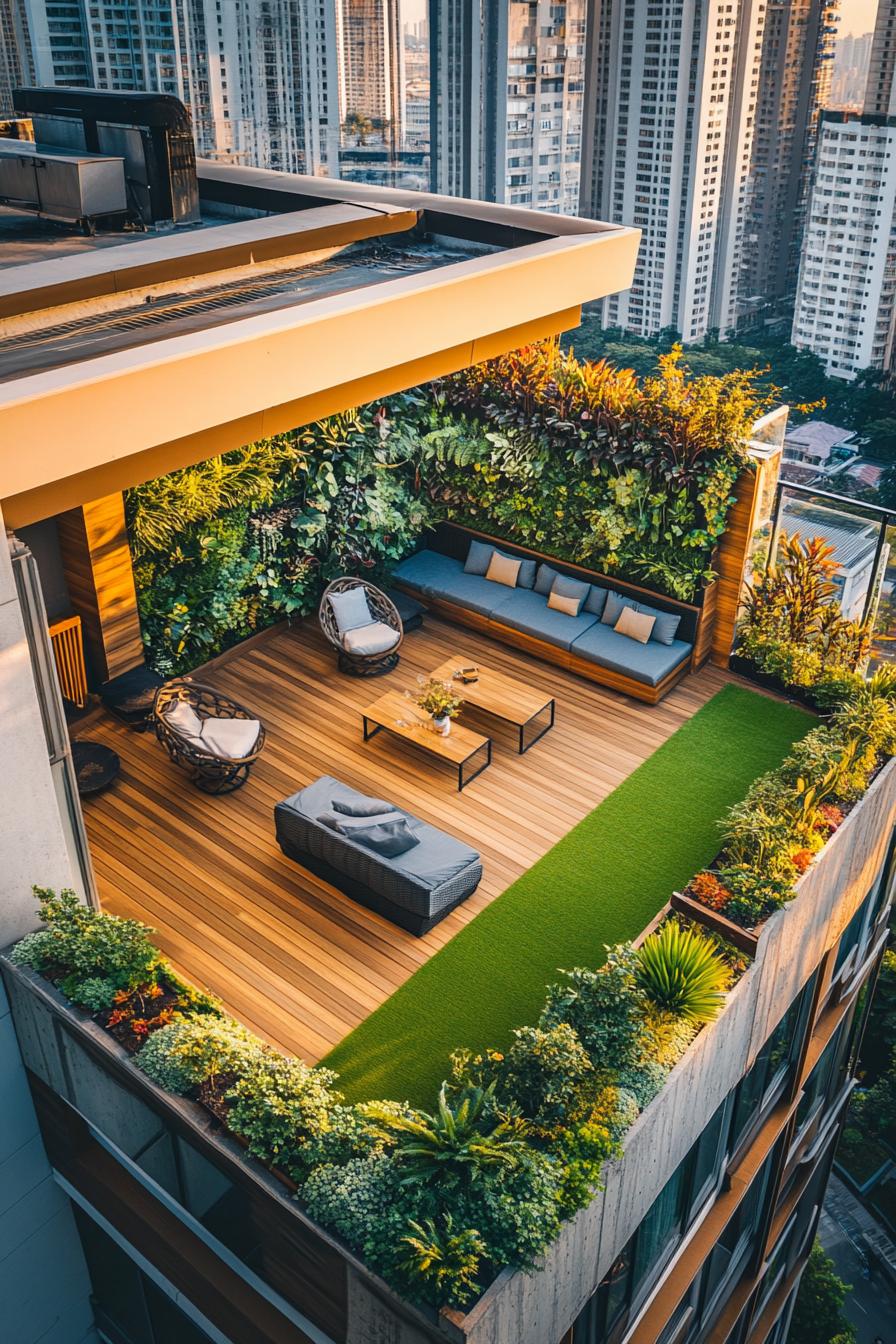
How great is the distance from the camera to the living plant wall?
31.1 feet

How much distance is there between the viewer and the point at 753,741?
9.14 metres

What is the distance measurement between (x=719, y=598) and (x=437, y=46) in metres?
33.0

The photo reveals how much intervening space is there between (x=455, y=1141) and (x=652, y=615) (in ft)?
20.4

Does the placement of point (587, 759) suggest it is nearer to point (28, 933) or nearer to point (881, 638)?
point (881, 638)

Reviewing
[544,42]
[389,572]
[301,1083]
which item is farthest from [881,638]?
[544,42]

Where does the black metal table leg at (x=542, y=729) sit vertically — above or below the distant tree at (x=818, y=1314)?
above

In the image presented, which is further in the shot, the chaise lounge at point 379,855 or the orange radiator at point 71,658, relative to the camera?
the orange radiator at point 71,658

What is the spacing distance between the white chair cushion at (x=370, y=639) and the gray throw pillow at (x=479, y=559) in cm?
146

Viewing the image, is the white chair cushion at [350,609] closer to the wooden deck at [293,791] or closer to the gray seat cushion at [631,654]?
the wooden deck at [293,791]

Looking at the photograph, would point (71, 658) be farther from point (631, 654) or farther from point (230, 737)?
point (631, 654)

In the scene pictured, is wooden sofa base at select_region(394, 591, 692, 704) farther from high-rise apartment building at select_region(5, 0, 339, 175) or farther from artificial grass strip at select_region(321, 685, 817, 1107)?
high-rise apartment building at select_region(5, 0, 339, 175)

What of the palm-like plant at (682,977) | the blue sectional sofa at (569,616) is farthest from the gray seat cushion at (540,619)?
the palm-like plant at (682,977)

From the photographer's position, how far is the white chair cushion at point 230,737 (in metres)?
8.30

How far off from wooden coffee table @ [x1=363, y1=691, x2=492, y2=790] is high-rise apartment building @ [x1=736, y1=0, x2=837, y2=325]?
2927 centimetres
